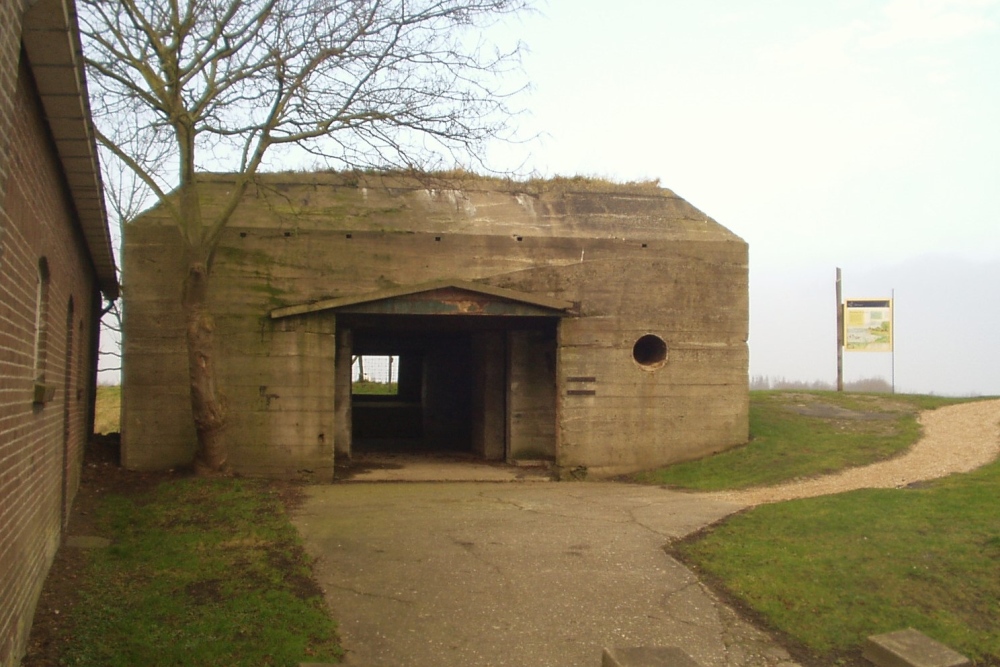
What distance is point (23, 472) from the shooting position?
531cm

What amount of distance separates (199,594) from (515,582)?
267 cm

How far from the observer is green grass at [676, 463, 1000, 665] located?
20.9 feet

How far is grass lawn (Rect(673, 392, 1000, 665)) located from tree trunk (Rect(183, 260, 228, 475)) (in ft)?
22.4

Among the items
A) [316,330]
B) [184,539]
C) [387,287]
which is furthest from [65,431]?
[387,287]

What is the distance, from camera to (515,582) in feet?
24.8

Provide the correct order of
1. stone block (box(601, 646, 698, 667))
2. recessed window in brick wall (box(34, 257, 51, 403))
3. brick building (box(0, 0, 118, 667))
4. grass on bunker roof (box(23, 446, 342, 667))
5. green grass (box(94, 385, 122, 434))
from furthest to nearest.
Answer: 1. green grass (box(94, 385, 122, 434))
2. recessed window in brick wall (box(34, 257, 51, 403))
3. grass on bunker roof (box(23, 446, 342, 667))
4. stone block (box(601, 646, 698, 667))
5. brick building (box(0, 0, 118, 667))

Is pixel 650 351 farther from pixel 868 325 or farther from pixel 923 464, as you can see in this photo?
pixel 868 325

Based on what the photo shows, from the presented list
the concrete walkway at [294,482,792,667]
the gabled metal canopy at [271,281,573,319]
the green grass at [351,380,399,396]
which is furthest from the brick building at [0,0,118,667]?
the green grass at [351,380,399,396]

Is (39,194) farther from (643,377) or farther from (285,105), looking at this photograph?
(643,377)

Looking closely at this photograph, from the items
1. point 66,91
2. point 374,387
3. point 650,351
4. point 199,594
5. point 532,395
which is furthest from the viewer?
point 374,387

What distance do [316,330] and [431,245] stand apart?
89.4 inches

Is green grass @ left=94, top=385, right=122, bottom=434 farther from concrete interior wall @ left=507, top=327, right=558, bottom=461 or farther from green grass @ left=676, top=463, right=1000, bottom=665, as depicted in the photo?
green grass @ left=676, top=463, right=1000, bottom=665

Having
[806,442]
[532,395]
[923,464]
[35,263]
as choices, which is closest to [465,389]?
[532,395]

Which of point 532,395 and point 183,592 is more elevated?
point 532,395
